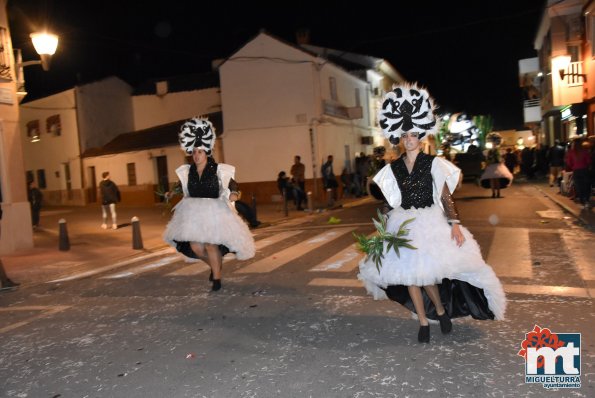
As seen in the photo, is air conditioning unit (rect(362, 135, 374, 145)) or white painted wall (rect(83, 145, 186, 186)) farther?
air conditioning unit (rect(362, 135, 374, 145))

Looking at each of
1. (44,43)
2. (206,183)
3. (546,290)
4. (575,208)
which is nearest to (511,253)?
(546,290)

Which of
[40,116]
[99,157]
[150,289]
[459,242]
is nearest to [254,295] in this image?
[150,289]

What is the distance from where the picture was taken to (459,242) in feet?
15.1

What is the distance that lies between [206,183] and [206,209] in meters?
0.34

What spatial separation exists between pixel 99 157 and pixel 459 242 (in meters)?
28.5

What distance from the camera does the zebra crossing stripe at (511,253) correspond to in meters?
7.53

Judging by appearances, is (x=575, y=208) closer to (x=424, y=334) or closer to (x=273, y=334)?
(x=424, y=334)

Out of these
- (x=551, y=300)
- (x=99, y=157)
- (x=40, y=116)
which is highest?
(x=40, y=116)

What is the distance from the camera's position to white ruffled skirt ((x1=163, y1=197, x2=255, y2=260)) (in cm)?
691

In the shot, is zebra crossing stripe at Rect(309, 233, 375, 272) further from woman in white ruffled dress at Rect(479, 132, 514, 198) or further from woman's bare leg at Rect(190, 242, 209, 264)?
woman in white ruffled dress at Rect(479, 132, 514, 198)

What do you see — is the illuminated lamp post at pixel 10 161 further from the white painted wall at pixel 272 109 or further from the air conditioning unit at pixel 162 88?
the air conditioning unit at pixel 162 88

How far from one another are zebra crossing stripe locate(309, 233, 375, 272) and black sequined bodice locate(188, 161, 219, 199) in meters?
2.15

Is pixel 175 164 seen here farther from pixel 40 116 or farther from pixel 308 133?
pixel 40 116

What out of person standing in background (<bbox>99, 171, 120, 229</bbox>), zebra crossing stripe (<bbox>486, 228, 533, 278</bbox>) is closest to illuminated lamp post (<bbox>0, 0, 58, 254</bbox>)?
person standing in background (<bbox>99, 171, 120, 229</bbox>)
